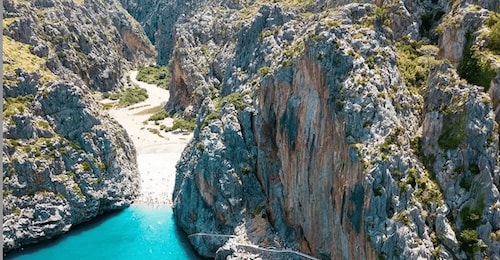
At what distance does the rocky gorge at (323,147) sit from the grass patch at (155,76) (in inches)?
3060

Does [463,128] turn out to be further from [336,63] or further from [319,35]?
[319,35]

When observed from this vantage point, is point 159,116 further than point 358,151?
Yes

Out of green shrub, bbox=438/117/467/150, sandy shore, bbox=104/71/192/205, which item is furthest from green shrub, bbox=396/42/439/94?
sandy shore, bbox=104/71/192/205

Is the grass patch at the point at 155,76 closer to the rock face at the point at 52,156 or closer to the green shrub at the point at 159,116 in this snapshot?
the green shrub at the point at 159,116

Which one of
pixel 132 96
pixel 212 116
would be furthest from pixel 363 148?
pixel 132 96

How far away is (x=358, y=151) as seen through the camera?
40875 millimetres

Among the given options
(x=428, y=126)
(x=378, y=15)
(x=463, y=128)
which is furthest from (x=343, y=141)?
(x=378, y=15)

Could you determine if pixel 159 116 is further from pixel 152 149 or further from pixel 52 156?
pixel 52 156

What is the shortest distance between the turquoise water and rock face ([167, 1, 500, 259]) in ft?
8.08

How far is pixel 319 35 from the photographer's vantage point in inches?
1946

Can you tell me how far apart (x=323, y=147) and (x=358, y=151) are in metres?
6.16

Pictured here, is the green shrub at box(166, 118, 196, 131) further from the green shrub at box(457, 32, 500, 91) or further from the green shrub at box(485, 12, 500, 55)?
the green shrub at box(485, 12, 500, 55)

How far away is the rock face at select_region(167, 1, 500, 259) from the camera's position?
120 ft

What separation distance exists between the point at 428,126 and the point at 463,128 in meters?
3.34
